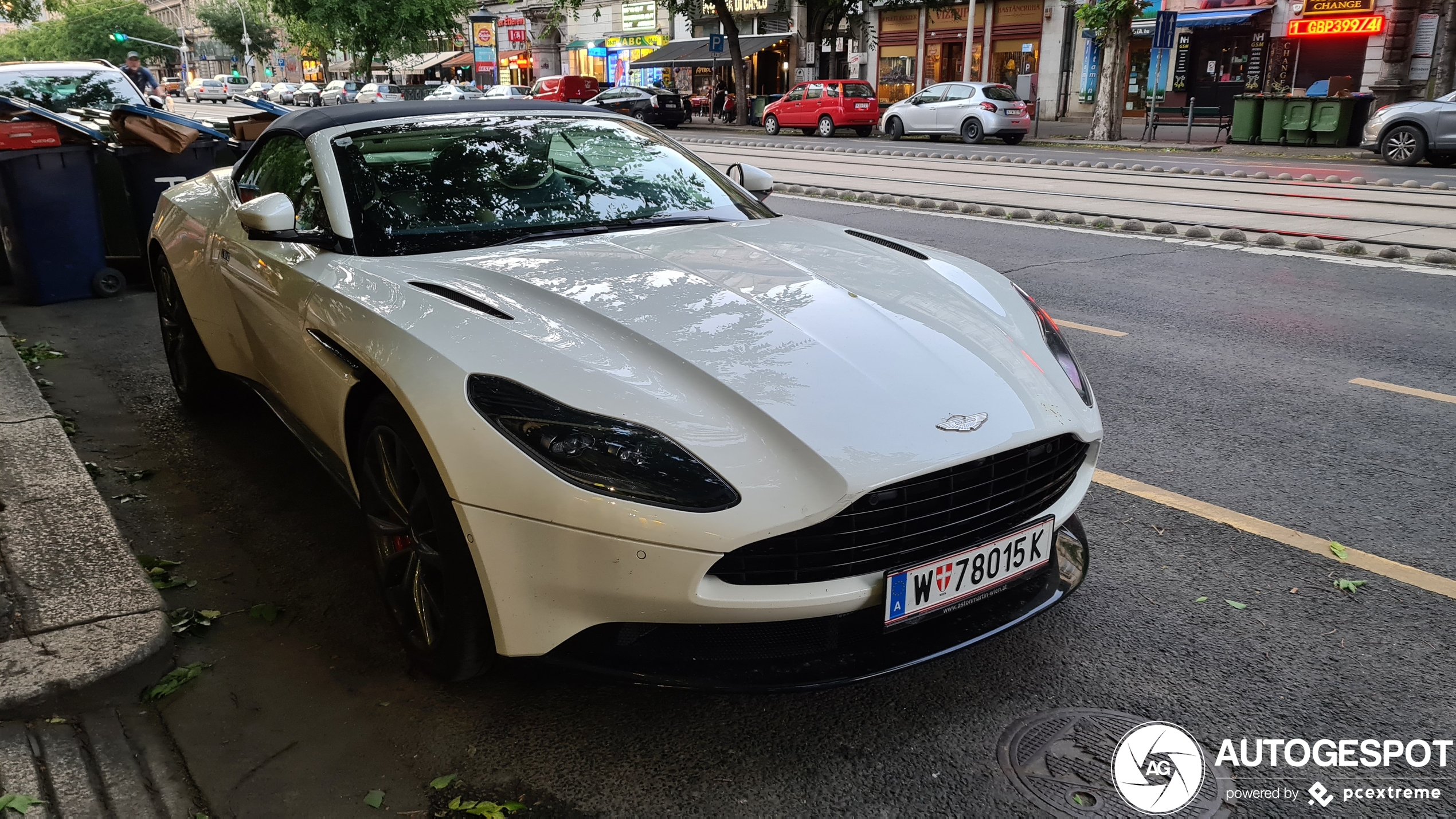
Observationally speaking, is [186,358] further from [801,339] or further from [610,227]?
[801,339]

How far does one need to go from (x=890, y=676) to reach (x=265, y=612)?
189 centimetres

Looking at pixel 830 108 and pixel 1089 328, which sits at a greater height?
pixel 830 108

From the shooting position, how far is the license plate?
2.29 meters

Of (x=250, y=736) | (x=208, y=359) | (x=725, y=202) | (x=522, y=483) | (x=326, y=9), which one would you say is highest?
(x=326, y=9)

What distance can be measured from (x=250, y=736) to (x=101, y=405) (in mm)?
3375

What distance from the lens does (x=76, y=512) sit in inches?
140

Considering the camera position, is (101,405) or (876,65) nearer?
(101,405)

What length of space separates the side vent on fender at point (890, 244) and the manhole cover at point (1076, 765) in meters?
1.53

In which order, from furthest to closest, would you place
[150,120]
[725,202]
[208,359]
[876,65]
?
[876,65] → [150,120] → [208,359] → [725,202]

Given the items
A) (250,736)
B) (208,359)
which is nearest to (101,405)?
(208,359)

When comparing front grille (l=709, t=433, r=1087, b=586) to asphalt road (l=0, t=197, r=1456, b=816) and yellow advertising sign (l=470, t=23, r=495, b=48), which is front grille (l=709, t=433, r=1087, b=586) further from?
yellow advertising sign (l=470, t=23, r=495, b=48)

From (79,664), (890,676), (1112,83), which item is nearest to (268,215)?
(79,664)

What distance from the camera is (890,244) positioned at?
368cm

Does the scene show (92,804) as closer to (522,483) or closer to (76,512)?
(522,483)
